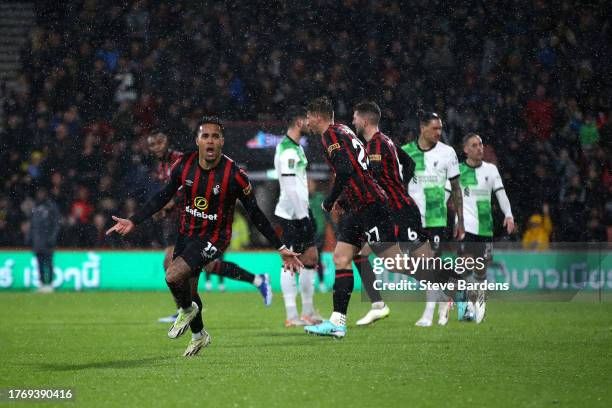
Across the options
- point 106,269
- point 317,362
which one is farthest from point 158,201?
point 106,269

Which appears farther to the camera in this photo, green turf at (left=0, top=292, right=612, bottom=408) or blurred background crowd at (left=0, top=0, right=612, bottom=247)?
blurred background crowd at (left=0, top=0, right=612, bottom=247)

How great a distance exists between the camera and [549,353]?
8539mm

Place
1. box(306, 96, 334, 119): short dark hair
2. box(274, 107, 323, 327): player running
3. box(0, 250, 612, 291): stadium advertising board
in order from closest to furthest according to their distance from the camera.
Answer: box(306, 96, 334, 119): short dark hair, box(274, 107, 323, 327): player running, box(0, 250, 612, 291): stadium advertising board

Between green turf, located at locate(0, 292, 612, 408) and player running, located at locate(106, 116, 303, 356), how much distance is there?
655 millimetres

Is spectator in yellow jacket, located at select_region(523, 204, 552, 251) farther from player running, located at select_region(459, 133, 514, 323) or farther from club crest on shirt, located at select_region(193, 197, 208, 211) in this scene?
club crest on shirt, located at select_region(193, 197, 208, 211)

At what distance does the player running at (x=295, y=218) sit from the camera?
38.0ft

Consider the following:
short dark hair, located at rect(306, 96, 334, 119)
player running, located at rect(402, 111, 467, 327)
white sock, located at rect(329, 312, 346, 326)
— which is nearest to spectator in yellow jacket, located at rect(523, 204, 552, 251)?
player running, located at rect(402, 111, 467, 327)

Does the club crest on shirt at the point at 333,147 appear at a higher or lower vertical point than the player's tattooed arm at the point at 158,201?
higher

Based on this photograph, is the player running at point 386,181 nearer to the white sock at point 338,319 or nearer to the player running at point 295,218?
the player running at point 295,218

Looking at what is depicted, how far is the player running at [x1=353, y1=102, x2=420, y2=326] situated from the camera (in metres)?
10.6

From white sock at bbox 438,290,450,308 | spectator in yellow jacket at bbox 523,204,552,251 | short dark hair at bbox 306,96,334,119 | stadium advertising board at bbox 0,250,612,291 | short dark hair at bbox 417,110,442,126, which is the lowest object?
stadium advertising board at bbox 0,250,612,291

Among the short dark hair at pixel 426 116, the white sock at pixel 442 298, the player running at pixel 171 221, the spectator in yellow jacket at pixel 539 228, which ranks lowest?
the spectator in yellow jacket at pixel 539 228

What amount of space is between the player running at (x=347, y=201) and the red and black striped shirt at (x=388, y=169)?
1.46ft

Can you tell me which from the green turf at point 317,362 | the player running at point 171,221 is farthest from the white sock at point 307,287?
the player running at point 171,221
